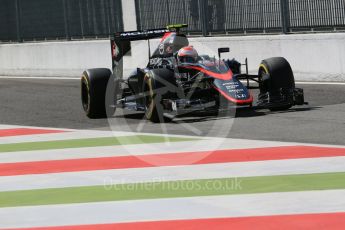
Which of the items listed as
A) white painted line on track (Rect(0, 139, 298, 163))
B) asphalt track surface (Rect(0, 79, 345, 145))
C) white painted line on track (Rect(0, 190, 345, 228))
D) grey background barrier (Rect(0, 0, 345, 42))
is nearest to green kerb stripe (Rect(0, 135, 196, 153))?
white painted line on track (Rect(0, 139, 298, 163))

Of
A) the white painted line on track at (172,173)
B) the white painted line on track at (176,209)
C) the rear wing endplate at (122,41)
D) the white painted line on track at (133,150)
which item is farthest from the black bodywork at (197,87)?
the white painted line on track at (176,209)

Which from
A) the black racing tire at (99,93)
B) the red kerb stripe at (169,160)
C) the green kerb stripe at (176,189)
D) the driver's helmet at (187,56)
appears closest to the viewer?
the green kerb stripe at (176,189)

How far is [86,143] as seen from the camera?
12477 mm

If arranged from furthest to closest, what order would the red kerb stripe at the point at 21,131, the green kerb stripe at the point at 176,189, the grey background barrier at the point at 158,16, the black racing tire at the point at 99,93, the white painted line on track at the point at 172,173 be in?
the grey background barrier at the point at 158,16 → the black racing tire at the point at 99,93 → the red kerb stripe at the point at 21,131 → the white painted line on track at the point at 172,173 → the green kerb stripe at the point at 176,189

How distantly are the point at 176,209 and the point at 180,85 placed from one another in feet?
20.4

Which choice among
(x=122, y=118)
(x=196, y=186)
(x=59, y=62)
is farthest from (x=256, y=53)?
(x=196, y=186)

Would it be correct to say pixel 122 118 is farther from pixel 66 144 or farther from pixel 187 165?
pixel 187 165

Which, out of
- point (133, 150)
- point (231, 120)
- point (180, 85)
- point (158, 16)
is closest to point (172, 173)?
point (133, 150)

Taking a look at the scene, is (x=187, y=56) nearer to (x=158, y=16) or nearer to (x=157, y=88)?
(x=157, y=88)

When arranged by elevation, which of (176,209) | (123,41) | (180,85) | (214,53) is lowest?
(176,209)

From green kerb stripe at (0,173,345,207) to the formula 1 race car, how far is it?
15.0 feet

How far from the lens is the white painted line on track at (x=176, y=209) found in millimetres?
7530

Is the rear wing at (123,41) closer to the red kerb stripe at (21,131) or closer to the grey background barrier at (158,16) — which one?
the red kerb stripe at (21,131)

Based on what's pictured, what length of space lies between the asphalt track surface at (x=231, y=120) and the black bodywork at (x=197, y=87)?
0.22 m
